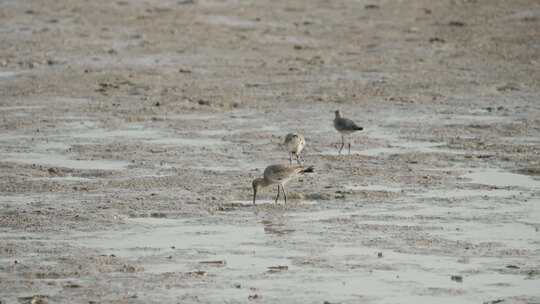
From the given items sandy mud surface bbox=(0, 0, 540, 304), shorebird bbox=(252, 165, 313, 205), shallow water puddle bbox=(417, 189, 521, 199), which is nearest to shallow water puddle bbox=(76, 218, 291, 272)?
sandy mud surface bbox=(0, 0, 540, 304)

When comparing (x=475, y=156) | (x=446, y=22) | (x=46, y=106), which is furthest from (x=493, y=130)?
(x=446, y=22)

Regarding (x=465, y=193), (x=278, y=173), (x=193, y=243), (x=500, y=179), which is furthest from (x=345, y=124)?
(x=193, y=243)

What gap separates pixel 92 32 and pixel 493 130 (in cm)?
1224

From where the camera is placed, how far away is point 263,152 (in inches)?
732

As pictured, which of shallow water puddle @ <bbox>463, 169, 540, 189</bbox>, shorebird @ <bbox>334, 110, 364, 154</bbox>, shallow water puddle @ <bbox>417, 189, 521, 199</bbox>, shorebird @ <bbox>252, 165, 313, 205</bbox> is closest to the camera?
shorebird @ <bbox>252, 165, 313, 205</bbox>

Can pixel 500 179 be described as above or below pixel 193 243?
above

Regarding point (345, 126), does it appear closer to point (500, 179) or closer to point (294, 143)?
point (294, 143)

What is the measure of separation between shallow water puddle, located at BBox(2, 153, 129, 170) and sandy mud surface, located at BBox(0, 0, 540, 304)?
5cm

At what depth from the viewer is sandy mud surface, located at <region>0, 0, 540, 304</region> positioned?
12195 millimetres

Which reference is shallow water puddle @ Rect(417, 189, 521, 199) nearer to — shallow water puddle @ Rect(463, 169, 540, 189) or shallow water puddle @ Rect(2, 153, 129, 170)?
shallow water puddle @ Rect(463, 169, 540, 189)

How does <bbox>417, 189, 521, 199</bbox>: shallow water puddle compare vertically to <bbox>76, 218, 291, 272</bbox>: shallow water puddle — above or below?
above

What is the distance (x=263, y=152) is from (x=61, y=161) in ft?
9.20

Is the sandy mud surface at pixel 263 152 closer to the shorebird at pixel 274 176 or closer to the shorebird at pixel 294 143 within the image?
the shorebird at pixel 274 176

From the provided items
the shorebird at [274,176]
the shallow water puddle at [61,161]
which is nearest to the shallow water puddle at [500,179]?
the shorebird at [274,176]
